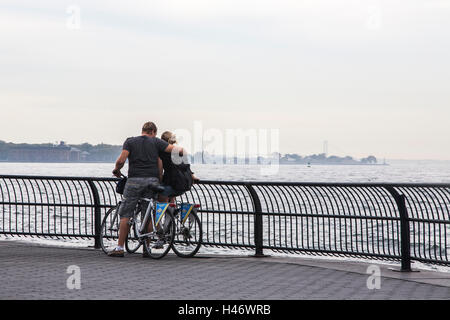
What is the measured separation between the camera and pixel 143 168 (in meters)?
11.3

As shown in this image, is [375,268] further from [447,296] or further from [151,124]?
[151,124]

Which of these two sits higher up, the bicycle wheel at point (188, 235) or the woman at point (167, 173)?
the woman at point (167, 173)

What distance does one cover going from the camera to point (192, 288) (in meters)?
8.22

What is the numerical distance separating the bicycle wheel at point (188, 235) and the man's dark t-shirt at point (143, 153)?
87cm

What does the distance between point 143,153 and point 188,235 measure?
142cm

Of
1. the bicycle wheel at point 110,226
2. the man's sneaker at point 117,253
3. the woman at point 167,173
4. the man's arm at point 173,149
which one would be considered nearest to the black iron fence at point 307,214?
the bicycle wheel at point 110,226

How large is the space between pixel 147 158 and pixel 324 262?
10.1ft

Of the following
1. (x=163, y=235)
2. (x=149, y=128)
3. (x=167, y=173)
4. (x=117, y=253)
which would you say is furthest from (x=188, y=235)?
(x=149, y=128)

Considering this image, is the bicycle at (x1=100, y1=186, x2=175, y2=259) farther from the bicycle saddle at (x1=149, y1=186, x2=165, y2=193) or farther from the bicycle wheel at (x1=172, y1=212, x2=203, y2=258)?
the bicycle wheel at (x1=172, y1=212, x2=203, y2=258)

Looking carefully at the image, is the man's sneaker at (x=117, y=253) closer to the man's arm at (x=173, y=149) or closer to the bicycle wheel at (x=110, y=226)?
the bicycle wheel at (x=110, y=226)

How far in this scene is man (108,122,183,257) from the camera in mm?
11242

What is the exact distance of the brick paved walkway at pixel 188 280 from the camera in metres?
7.75

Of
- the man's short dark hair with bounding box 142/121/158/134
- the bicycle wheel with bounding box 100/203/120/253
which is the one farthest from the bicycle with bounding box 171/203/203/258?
the man's short dark hair with bounding box 142/121/158/134
